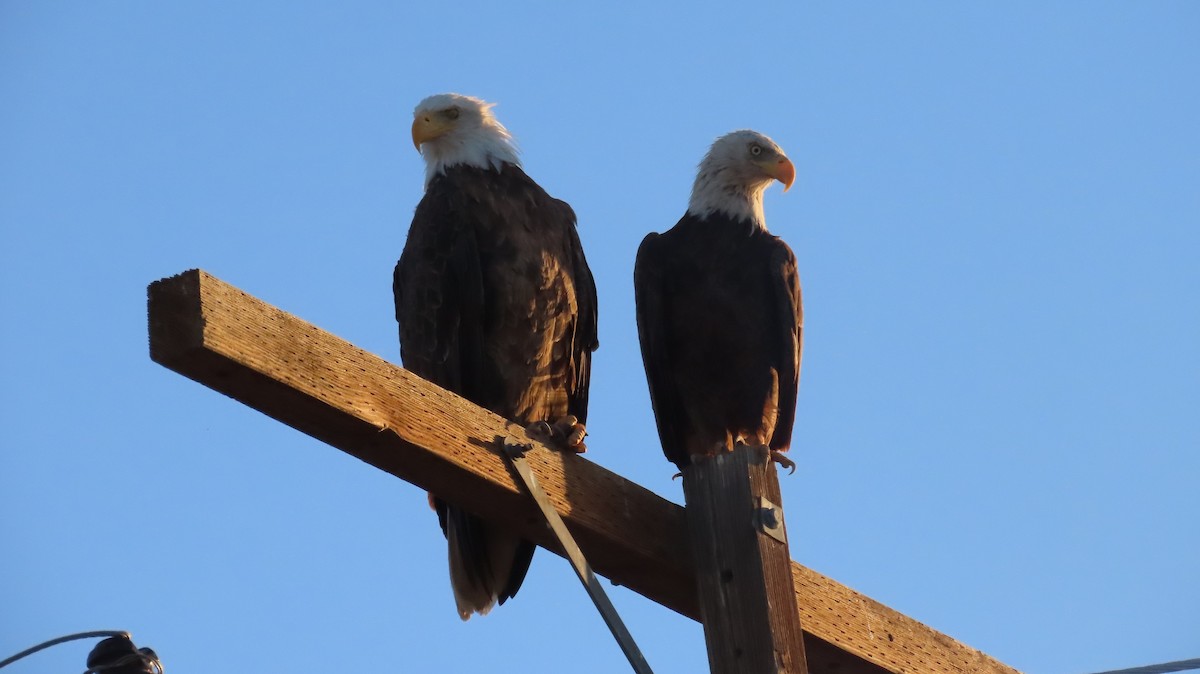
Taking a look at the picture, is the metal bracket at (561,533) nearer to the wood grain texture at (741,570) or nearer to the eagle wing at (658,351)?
the wood grain texture at (741,570)

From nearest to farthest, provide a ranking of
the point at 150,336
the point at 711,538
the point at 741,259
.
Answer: the point at 150,336, the point at 711,538, the point at 741,259

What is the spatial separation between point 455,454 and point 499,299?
2.44m

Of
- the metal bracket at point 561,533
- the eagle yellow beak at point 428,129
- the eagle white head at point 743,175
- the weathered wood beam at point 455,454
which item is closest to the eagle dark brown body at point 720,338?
the eagle white head at point 743,175

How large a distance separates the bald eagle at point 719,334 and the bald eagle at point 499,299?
773mm

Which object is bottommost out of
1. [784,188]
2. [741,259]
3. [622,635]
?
[622,635]

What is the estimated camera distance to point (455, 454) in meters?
3.40

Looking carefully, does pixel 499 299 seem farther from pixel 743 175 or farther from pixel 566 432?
pixel 743 175

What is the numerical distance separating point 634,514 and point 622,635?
17.1 inches

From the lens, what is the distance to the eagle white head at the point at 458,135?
6336mm

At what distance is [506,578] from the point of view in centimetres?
484

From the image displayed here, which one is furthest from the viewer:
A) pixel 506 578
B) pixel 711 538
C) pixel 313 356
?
pixel 506 578

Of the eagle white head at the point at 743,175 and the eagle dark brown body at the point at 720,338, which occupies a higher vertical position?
the eagle white head at the point at 743,175

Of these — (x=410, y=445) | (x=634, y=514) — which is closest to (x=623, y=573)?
(x=634, y=514)

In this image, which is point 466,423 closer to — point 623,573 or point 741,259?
point 623,573
